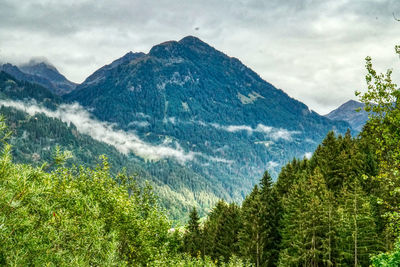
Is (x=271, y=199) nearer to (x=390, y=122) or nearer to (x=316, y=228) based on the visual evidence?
(x=316, y=228)

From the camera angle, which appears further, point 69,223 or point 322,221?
point 322,221

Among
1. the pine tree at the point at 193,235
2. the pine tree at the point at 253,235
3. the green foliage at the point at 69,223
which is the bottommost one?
the pine tree at the point at 193,235

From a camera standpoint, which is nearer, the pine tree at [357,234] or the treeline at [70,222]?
the treeline at [70,222]

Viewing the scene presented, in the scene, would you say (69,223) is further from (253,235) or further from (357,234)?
(253,235)

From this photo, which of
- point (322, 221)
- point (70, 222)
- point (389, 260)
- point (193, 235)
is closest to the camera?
point (70, 222)

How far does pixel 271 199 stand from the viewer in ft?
193

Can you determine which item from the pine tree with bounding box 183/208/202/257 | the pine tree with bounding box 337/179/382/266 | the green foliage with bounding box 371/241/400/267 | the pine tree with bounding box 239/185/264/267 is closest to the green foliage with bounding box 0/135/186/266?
the green foliage with bounding box 371/241/400/267

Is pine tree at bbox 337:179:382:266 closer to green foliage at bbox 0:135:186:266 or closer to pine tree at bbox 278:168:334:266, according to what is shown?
pine tree at bbox 278:168:334:266

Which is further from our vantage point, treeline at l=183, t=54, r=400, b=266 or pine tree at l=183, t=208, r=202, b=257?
pine tree at l=183, t=208, r=202, b=257

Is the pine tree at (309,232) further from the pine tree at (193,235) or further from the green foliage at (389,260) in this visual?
the pine tree at (193,235)

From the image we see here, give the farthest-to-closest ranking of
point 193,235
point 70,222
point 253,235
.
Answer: point 193,235 < point 253,235 < point 70,222

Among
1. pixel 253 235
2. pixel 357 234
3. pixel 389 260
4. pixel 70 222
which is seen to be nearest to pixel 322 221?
pixel 357 234

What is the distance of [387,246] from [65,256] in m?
39.1

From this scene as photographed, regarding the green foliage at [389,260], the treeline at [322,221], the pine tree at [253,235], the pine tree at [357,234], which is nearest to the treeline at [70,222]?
the treeline at [322,221]
